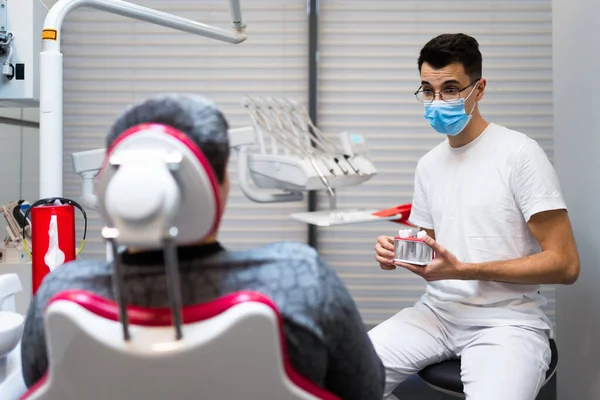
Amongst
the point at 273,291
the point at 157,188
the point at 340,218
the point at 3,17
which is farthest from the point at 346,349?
the point at 3,17

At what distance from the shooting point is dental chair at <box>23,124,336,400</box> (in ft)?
2.02

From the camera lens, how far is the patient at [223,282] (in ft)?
2.28

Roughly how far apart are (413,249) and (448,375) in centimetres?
42

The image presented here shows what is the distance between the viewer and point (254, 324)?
25.1 inches

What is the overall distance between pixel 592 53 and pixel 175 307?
185 centimetres

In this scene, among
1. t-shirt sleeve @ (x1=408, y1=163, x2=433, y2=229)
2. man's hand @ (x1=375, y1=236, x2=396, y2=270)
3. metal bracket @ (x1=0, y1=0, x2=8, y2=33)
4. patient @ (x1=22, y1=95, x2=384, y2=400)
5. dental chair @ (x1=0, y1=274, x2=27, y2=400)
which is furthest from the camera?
t-shirt sleeve @ (x1=408, y1=163, x2=433, y2=229)

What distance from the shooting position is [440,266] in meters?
1.51

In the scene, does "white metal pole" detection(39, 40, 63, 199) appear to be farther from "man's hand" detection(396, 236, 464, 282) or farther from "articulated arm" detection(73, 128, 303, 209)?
"man's hand" detection(396, 236, 464, 282)

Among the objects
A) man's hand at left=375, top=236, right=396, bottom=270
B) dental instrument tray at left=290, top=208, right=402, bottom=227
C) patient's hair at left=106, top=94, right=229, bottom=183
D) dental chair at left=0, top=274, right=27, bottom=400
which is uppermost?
patient's hair at left=106, top=94, right=229, bottom=183

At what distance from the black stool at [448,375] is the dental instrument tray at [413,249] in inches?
14.6

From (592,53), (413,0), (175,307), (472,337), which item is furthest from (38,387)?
(413,0)

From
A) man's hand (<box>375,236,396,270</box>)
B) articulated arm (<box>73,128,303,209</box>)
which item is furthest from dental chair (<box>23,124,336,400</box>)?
man's hand (<box>375,236,396,270</box>)

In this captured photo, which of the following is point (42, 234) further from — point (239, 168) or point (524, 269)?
point (524, 269)

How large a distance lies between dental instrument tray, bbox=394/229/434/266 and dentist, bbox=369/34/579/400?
22 millimetres
